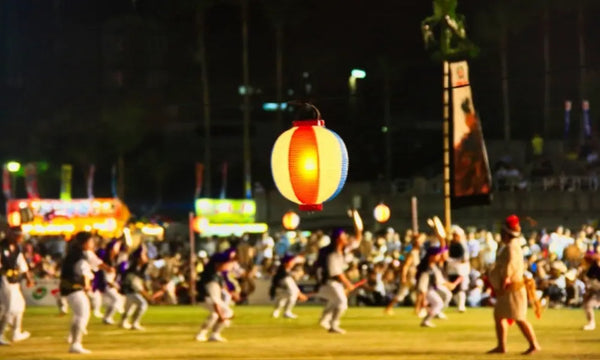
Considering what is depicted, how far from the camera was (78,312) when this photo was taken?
17.3 m

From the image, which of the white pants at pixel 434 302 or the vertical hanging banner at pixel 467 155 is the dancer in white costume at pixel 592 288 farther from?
the vertical hanging banner at pixel 467 155

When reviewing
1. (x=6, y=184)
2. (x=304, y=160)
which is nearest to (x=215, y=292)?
(x=304, y=160)

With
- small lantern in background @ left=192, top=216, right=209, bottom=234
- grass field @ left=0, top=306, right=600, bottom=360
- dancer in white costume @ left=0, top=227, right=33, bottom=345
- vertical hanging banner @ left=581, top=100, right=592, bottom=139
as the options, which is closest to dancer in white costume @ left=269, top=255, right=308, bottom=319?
grass field @ left=0, top=306, right=600, bottom=360

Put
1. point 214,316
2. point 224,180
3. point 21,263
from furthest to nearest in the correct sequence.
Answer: point 224,180, point 21,263, point 214,316

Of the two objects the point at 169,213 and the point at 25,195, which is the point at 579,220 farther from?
the point at 25,195

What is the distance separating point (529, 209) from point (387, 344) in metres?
21.3

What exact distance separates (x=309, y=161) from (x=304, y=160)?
0.07 meters

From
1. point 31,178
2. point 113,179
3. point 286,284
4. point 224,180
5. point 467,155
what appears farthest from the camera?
point 113,179

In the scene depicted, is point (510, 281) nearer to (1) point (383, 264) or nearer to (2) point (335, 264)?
(2) point (335, 264)

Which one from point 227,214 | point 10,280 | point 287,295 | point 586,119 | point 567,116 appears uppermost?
point 567,116

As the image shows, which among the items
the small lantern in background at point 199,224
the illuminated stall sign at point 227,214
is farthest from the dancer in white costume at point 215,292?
the illuminated stall sign at point 227,214

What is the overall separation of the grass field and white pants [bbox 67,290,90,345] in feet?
1.19

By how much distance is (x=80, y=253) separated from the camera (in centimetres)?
1761

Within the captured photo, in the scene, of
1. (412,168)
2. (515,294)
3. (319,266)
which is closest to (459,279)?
(319,266)
